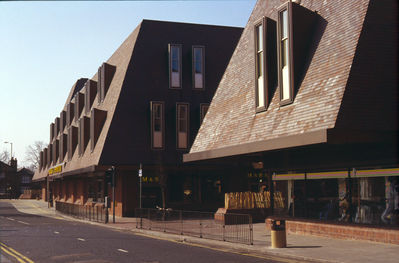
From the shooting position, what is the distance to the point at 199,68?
43.8 metres

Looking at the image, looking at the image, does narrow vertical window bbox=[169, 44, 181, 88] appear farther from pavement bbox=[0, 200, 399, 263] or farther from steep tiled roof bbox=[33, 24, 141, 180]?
pavement bbox=[0, 200, 399, 263]

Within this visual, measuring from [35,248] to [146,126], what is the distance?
23575 millimetres

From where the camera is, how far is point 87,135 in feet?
163

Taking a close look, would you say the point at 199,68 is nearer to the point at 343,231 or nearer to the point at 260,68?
the point at 260,68

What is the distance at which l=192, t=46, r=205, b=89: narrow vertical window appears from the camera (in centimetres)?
4350

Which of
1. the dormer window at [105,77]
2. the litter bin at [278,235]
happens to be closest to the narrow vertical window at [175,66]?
the dormer window at [105,77]

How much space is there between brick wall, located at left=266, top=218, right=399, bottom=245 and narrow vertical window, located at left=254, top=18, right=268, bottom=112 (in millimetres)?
5751

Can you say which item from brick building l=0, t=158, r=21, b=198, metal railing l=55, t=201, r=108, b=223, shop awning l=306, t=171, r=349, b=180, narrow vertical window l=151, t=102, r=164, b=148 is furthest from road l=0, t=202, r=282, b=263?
brick building l=0, t=158, r=21, b=198

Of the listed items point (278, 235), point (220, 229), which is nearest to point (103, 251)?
point (278, 235)

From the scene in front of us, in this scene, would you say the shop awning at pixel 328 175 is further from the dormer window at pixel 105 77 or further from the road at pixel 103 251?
the dormer window at pixel 105 77

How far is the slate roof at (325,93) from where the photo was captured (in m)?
17.8

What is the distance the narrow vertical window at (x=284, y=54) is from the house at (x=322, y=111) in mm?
45

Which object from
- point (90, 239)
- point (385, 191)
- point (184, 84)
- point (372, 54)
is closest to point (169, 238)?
point (90, 239)

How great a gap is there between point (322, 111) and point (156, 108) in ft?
80.5
